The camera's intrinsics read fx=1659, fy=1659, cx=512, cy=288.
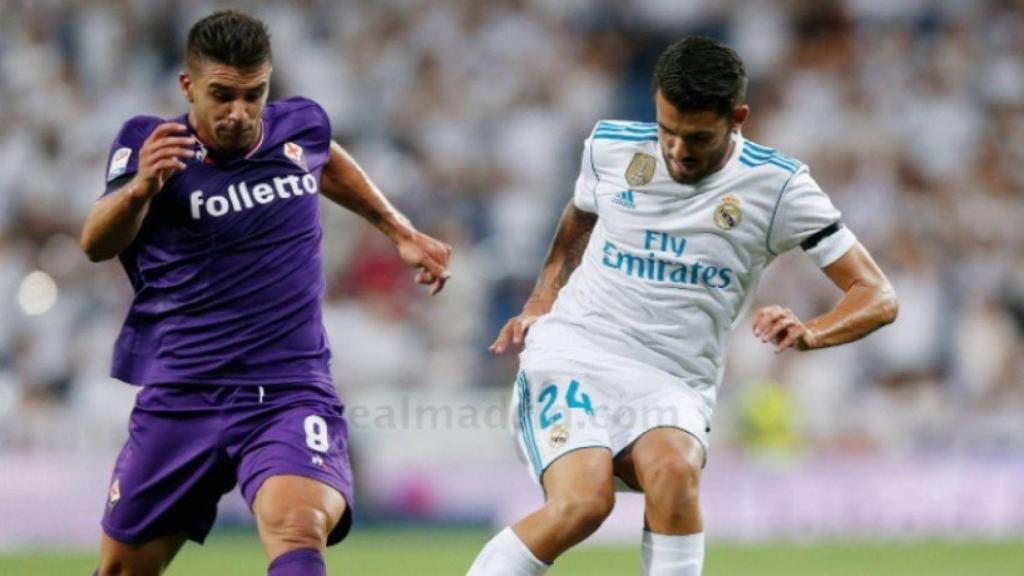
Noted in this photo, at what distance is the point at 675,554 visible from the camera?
570cm

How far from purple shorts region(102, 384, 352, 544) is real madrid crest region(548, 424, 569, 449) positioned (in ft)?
2.45

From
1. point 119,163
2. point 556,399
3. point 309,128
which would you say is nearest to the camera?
point 119,163

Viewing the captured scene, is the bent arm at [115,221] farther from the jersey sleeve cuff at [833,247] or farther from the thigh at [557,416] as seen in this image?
the jersey sleeve cuff at [833,247]

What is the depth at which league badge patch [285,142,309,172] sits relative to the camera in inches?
242

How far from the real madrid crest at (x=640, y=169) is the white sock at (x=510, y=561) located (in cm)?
140

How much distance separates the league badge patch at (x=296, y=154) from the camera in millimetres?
6145

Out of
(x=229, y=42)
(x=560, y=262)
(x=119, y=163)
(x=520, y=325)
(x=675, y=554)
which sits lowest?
(x=675, y=554)

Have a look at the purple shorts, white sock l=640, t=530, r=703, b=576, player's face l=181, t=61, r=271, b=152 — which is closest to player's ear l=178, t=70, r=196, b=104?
player's face l=181, t=61, r=271, b=152

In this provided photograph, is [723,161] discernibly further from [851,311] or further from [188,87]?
[188,87]

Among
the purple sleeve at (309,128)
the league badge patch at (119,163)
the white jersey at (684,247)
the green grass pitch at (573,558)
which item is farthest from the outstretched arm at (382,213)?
the green grass pitch at (573,558)

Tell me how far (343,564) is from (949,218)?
7.36 metres

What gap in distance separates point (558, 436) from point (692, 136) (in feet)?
3.87

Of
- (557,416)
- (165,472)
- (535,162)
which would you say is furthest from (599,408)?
(535,162)

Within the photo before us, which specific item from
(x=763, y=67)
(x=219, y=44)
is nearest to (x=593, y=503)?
(x=219, y=44)
